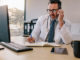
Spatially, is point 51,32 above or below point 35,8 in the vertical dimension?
below

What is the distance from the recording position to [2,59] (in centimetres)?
85

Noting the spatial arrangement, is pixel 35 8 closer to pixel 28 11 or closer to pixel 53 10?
pixel 28 11

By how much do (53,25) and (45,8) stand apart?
132 centimetres

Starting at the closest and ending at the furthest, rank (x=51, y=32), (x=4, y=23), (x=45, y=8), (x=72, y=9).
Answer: (x=4, y=23)
(x=51, y=32)
(x=72, y=9)
(x=45, y=8)

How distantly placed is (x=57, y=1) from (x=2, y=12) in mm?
1005

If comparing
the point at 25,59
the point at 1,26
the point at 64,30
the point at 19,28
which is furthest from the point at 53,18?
the point at 19,28

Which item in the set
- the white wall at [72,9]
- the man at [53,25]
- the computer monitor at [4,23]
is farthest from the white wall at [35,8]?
the computer monitor at [4,23]

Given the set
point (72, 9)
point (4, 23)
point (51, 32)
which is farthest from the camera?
point (72, 9)

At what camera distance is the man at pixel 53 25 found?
5.80 feet

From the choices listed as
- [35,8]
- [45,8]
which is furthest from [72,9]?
[35,8]

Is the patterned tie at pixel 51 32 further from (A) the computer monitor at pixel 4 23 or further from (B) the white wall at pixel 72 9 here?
(B) the white wall at pixel 72 9

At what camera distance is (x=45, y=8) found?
317 cm

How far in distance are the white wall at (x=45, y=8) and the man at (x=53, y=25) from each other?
1088 mm

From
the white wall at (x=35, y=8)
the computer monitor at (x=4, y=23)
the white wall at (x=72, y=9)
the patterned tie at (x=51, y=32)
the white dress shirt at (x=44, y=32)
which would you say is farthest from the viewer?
the white wall at (x=35, y=8)
